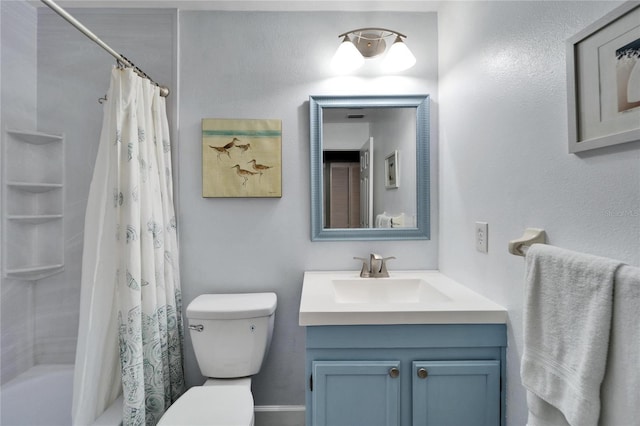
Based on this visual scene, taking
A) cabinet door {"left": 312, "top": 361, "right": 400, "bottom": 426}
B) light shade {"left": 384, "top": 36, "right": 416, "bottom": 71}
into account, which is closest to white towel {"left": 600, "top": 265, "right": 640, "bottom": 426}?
cabinet door {"left": 312, "top": 361, "right": 400, "bottom": 426}

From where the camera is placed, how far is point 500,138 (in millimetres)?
1240

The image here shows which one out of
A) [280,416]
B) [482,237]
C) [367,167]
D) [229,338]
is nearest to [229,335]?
[229,338]

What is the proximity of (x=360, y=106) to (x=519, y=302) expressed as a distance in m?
1.25

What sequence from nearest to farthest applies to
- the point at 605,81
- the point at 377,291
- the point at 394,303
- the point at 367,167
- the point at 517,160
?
the point at 605,81 → the point at 517,160 → the point at 394,303 → the point at 377,291 → the point at 367,167

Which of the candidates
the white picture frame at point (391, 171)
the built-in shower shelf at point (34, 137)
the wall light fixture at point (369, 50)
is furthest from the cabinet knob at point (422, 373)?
the built-in shower shelf at point (34, 137)

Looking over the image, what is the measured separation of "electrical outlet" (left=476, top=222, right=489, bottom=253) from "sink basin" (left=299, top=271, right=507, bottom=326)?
0.65ft

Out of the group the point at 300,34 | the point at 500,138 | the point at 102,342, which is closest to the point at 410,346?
the point at 500,138

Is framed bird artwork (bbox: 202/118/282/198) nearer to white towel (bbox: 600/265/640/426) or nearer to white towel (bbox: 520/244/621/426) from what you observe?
Result: white towel (bbox: 520/244/621/426)

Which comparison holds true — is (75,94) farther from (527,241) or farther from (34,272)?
(527,241)

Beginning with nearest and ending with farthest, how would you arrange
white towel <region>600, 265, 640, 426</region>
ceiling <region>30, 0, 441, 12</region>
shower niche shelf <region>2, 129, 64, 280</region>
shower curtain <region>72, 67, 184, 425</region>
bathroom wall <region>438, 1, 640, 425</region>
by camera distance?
white towel <region>600, 265, 640, 426</region> → bathroom wall <region>438, 1, 640, 425</region> → shower curtain <region>72, 67, 184, 425</region> → shower niche shelf <region>2, 129, 64, 280</region> → ceiling <region>30, 0, 441, 12</region>

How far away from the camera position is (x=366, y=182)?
1855mm

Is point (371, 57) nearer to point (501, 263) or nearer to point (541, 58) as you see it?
point (541, 58)

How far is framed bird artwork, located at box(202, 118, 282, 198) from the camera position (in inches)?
74.3

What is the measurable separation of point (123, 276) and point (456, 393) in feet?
4.50
